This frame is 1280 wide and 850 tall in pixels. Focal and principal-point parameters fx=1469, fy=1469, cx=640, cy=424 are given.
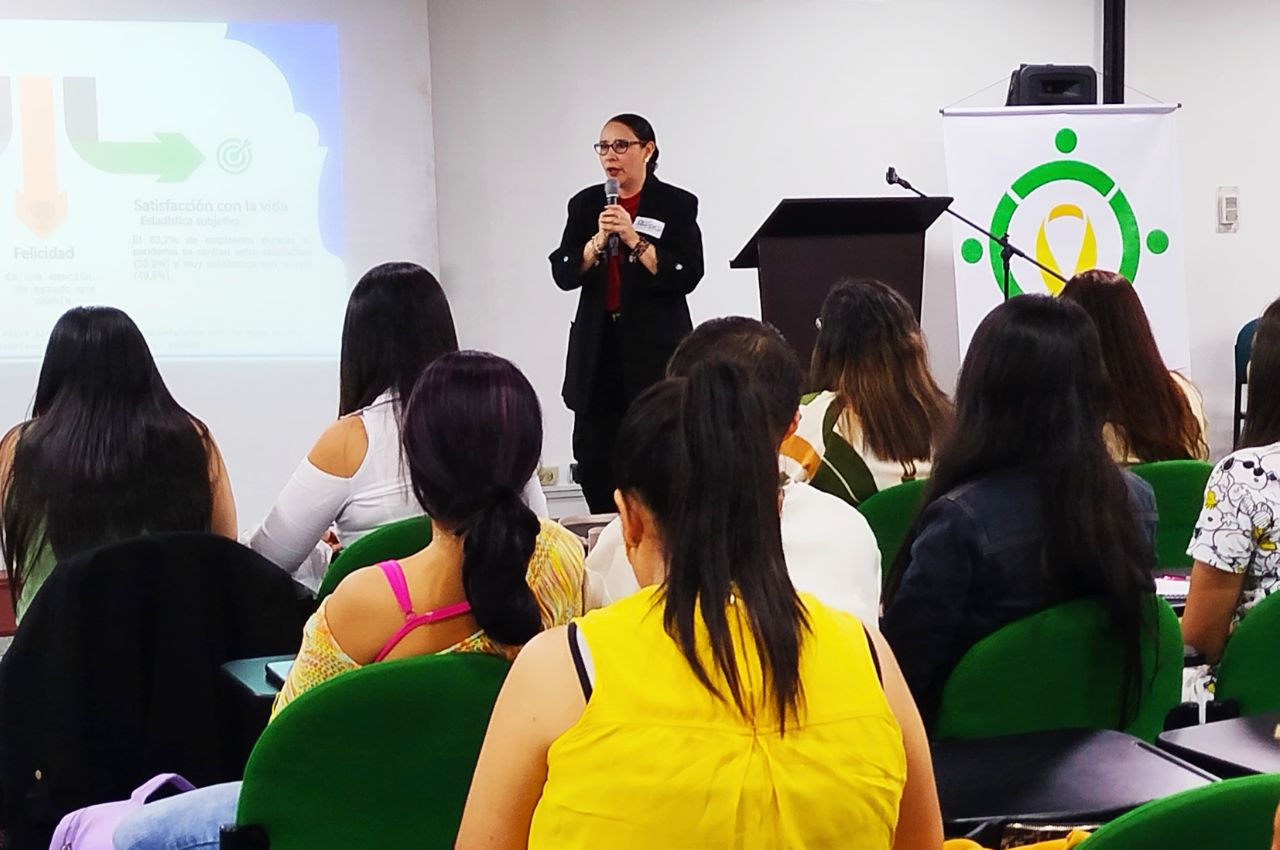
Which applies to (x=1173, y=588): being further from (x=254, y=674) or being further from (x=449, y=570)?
(x=254, y=674)

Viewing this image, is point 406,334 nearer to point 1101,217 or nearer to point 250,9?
point 250,9

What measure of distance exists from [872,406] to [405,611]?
65.2 inches

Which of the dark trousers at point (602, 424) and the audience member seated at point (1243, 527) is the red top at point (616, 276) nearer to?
the dark trousers at point (602, 424)

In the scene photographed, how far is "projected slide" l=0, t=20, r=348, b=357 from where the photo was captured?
4.79 m

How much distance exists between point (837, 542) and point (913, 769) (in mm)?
727

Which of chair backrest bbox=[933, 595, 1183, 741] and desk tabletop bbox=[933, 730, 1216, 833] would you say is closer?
desk tabletop bbox=[933, 730, 1216, 833]

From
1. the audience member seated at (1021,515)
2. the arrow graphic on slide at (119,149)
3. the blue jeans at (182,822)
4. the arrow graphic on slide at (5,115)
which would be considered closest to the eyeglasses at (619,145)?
the arrow graphic on slide at (119,149)

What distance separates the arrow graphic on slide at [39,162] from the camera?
4770 millimetres

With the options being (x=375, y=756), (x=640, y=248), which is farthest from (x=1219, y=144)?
(x=375, y=756)

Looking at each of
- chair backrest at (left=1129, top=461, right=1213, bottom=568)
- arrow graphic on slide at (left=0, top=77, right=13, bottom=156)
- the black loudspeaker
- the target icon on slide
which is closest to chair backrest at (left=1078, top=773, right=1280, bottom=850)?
chair backrest at (left=1129, top=461, right=1213, bottom=568)

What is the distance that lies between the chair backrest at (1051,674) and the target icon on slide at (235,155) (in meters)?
3.73

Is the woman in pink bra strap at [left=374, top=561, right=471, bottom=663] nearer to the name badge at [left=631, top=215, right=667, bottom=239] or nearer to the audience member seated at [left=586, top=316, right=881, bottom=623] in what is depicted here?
the audience member seated at [left=586, top=316, right=881, bottom=623]

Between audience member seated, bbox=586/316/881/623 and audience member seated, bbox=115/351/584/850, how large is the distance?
22 centimetres

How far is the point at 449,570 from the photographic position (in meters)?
1.78
